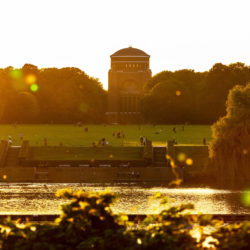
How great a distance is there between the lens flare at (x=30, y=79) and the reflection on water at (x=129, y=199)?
77.6 meters

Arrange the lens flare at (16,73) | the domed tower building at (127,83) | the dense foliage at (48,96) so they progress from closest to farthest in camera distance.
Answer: the dense foliage at (48,96) < the lens flare at (16,73) < the domed tower building at (127,83)

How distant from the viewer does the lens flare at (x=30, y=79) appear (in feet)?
420

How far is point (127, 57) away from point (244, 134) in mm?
117340

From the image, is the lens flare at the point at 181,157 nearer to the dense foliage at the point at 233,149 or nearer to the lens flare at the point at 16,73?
the dense foliage at the point at 233,149

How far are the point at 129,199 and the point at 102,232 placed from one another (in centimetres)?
3008

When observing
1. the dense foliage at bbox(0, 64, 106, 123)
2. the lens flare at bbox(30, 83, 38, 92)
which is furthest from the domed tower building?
the lens flare at bbox(30, 83, 38, 92)

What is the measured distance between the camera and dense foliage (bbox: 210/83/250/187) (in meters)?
48.2

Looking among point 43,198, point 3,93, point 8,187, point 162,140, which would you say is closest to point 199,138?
point 162,140

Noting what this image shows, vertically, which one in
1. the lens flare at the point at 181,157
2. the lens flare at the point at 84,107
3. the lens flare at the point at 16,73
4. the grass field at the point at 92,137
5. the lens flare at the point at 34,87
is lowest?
the lens flare at the point at 181,157

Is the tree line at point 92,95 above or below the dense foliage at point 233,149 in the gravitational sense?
above

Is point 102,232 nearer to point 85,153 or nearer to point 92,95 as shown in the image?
point 85,153

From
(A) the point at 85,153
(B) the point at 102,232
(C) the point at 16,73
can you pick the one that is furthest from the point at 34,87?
(B) the point at 102,232

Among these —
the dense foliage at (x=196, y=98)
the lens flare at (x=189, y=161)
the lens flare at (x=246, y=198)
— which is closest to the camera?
the lens flare at (x=246, y=198)

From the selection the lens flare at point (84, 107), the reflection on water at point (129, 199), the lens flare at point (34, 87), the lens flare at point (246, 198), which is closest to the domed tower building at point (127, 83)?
the lens flare at point (84, 107)
